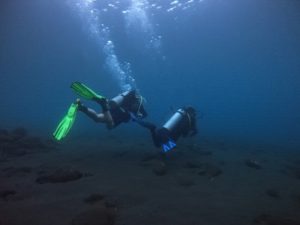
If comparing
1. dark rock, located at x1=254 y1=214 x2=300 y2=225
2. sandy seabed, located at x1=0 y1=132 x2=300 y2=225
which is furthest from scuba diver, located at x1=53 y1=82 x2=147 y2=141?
dark rock, located at x1=254 y1=214 x2=300 y2=225

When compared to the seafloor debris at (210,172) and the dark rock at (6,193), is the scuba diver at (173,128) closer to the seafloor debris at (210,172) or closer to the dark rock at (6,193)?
the seafloor debris at (210,172)

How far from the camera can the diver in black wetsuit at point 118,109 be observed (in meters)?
8.65

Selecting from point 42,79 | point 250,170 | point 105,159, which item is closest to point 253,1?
point 250,170

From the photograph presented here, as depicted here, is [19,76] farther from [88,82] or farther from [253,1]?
[253,1]

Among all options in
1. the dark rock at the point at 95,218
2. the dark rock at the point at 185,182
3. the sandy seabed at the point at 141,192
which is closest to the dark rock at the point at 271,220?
the sandy seabed at the point at 141,192

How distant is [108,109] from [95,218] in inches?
188

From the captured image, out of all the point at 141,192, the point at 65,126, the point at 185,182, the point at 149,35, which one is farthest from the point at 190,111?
the point at 149,35

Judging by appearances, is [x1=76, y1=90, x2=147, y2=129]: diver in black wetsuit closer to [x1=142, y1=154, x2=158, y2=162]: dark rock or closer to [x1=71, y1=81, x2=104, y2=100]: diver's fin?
[x1=71, y1=81, x2=104, y2=100]: diver's fin

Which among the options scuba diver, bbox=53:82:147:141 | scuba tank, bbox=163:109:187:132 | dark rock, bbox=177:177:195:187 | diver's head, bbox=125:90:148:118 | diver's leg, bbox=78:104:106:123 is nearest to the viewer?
dark rock, bbox=177:177:195:187

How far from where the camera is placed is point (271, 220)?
16.6 ft

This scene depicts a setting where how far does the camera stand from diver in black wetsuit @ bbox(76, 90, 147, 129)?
8648mm

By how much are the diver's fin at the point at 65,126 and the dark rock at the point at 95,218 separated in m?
3.01

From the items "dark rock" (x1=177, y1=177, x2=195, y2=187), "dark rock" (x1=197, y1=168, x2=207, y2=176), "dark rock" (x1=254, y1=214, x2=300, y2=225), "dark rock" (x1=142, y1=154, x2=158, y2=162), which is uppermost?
"dark rock" (x1=142, y1=154, x2=158, y2=162)

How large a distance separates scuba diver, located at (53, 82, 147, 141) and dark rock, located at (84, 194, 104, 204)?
7.14 feet
